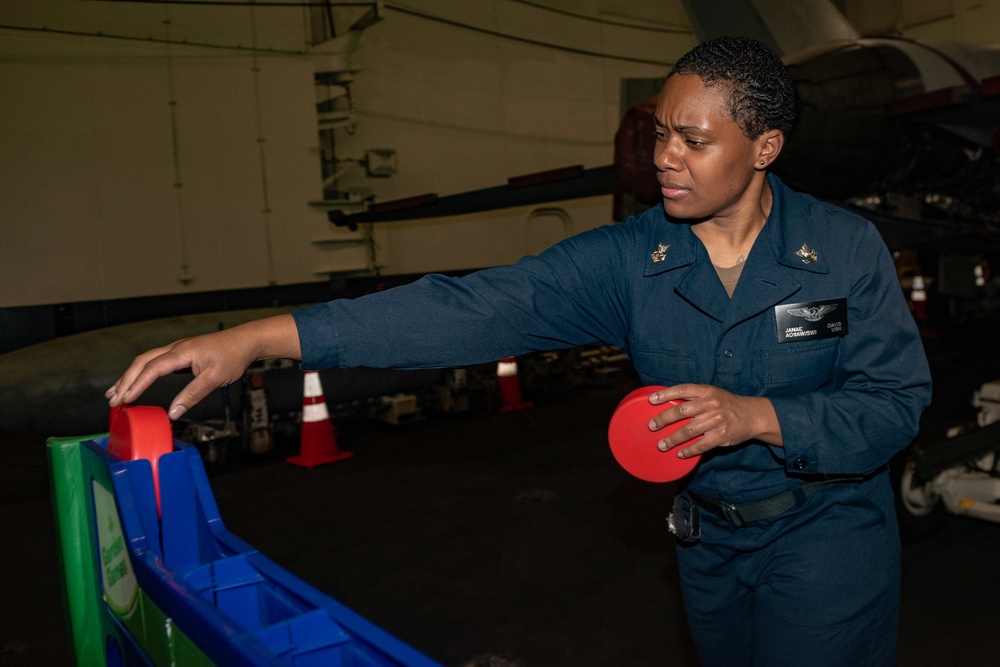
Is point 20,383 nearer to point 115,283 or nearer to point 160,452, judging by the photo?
point 115,283

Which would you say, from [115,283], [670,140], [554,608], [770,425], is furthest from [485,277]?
[115,283]

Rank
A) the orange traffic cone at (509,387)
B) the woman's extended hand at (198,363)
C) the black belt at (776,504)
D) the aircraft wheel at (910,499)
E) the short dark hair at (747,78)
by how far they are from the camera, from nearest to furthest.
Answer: the woman's extended hand at (198,363) → the short dark hair at (747,78) → the black belt at (776,504) → the aircraft wheel at (910,499) → the orange traffic cone at (509,387)

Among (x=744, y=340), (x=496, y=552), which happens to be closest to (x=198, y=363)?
(x=744, y=340)

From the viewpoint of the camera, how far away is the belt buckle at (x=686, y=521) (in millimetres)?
1547

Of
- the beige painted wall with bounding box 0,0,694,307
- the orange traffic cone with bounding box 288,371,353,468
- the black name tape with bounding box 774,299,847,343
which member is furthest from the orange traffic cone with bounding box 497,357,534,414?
the black name tape with bounding box 774,299,847,343

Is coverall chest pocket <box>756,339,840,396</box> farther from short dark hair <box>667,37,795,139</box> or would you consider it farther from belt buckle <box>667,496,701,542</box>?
short dark hair <box>667,37,795,139</box>

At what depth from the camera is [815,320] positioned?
137 centimetres

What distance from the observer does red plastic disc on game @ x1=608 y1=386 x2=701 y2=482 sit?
4.01 ft

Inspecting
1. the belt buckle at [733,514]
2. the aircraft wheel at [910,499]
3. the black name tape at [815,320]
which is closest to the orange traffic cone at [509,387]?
the aircraft wheel at [910,499]

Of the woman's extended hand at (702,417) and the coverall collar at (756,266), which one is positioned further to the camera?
the coverall collar at (756,266)

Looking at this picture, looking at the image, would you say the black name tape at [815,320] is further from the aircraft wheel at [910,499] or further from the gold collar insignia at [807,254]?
the aircraft wheel at [910,499]

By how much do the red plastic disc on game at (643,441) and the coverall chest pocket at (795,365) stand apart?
0.92 ft

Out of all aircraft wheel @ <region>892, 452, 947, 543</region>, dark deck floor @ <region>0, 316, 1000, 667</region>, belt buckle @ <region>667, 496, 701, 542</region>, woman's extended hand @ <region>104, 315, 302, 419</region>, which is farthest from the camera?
aircraft wheel @ <region>892, 452, 947, 543</region>

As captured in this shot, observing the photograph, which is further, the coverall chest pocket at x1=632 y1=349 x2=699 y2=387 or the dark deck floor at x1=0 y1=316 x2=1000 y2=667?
the dark deck floor at x1=0 y1=316 x2=1000 y2=667
